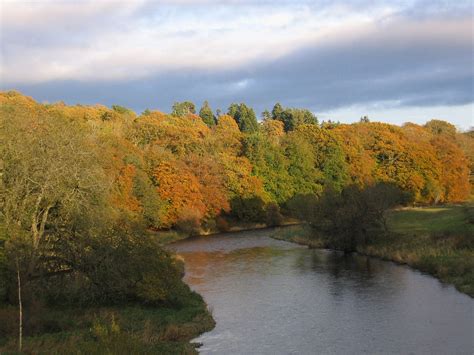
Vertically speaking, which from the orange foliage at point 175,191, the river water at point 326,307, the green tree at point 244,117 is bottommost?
the river water at point 326,307

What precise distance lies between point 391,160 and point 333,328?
86441 millimetres

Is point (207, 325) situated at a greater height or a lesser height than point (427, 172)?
lesser

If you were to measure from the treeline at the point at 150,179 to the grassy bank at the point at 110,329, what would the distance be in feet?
5.86

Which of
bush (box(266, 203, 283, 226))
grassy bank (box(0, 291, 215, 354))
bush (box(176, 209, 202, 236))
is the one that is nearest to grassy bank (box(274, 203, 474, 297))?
bush (box(176, 209, 202, 236))

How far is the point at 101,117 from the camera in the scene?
127000 millimetres

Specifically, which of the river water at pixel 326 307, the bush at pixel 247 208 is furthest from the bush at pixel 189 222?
the river water at pixel 326 307

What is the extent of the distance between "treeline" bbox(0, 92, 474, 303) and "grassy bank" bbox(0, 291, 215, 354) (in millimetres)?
1786

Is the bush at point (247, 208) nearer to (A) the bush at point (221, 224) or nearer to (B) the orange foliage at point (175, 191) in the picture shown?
(A) the bush at point (221, 224)

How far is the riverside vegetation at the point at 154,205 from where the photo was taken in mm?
30375


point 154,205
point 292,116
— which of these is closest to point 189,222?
point 154,205

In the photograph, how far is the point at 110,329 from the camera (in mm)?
25641

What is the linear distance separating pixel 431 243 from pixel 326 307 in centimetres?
2201

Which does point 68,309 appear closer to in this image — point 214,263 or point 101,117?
point 214,263

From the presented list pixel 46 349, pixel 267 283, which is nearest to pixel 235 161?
pixel 267 283
